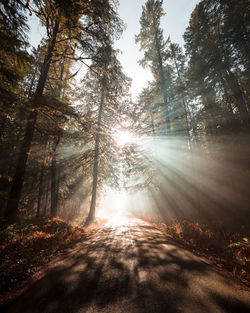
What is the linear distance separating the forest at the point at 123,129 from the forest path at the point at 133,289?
211 centimetres

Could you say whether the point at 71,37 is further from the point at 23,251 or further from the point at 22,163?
the point at 23,251

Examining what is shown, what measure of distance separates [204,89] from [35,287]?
65.2ft

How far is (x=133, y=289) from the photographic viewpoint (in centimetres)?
256

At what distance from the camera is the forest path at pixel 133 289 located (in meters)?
2.18

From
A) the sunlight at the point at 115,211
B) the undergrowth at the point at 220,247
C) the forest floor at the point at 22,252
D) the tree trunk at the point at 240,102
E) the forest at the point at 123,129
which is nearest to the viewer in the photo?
the forest floor at the point at 22,252

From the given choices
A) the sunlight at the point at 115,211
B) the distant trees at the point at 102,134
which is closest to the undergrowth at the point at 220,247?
the sunlight at the point at 115,211

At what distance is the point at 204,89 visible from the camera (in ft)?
48.7

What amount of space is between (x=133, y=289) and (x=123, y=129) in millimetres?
11856

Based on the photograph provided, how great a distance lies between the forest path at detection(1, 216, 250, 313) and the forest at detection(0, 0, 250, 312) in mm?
2110

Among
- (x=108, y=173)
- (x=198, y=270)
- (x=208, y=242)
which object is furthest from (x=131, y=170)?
(x=198, y=270)

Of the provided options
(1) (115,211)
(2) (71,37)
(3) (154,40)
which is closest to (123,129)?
(2) (71,37)

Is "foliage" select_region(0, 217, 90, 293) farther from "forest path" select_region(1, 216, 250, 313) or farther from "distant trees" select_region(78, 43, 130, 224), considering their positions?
"distant trees" select_region(78, 43, 130, 224)

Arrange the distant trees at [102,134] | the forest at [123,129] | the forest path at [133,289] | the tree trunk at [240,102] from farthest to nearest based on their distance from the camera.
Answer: the distant trees at [102,134], the tree trunk at [240,102], the forest at [123,129], the forest path at [133,289]

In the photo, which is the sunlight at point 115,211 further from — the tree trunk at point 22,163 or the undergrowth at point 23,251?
the tree trunk at point 22,163
